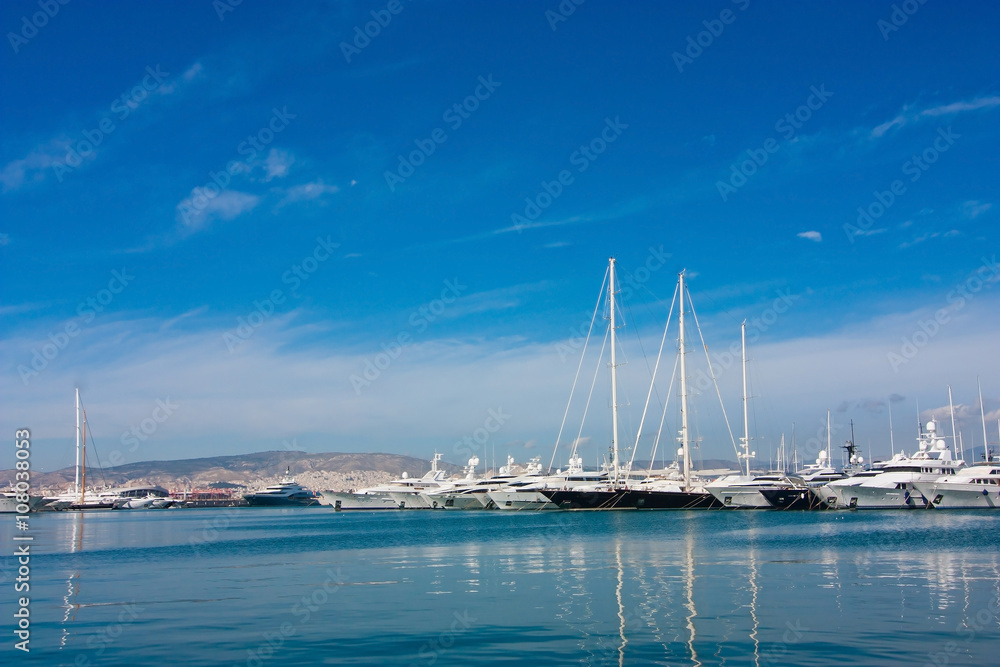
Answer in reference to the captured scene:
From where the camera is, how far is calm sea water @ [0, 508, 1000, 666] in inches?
713

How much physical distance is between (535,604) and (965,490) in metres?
70.0

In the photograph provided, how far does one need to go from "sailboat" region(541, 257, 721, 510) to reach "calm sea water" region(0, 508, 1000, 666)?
3743cm

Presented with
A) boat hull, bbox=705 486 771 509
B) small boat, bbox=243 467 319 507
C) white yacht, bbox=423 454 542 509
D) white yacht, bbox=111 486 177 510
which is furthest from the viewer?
small boat, bbox=243 467 319 507

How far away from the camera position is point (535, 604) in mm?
24578

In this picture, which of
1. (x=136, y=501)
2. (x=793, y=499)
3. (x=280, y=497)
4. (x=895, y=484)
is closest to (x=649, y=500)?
(x=793, y=499)

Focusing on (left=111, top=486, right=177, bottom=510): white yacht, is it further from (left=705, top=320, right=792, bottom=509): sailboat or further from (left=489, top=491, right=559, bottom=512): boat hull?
(left=705, top=320, right=792, bottom=509): sailboat

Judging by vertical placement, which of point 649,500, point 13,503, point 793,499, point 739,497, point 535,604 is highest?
point 535,604

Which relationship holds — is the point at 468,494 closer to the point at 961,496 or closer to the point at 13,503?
the point at 961,496

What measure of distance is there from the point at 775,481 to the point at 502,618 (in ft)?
253

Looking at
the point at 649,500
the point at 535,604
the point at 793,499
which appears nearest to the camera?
the point at 535,604

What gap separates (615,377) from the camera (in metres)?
85.9

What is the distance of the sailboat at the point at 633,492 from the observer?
85688 millimetres

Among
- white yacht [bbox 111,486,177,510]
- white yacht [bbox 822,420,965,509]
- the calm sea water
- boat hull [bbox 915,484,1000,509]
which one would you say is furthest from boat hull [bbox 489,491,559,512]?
white yacht [bbox 111,486,177,510]

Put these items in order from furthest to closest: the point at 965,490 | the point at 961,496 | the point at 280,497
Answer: the point at 280,497, the point at 961,496, the point at 965,490
